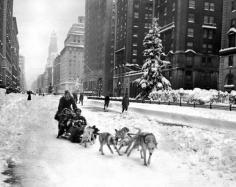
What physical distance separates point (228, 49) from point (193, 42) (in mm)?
16320

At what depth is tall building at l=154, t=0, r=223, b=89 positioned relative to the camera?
203 feet

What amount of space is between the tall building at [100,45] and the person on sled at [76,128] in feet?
281

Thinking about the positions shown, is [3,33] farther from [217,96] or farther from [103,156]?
[103,156]

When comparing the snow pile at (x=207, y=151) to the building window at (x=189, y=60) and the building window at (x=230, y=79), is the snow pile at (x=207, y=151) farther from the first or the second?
the building window at (x=189, y=60)

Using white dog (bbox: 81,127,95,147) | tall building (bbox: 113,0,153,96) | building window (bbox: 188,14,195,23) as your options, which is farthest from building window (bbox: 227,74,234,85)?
tall building (bbox: 113,0,153,96)

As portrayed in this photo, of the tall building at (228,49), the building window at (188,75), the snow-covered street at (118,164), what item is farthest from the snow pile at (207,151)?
the building window at (188,75)

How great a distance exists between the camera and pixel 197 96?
3572 centimetres

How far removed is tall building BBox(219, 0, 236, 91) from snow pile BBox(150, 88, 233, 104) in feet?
34.3

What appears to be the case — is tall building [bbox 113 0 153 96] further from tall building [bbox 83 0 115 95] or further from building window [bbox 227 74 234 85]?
building window [bbox 227 74 234 85]

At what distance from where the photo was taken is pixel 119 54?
98500mm

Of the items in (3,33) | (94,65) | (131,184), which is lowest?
(131,184)

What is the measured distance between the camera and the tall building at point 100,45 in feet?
374

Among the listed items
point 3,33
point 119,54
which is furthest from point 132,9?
point 3,33

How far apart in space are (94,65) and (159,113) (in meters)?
107
